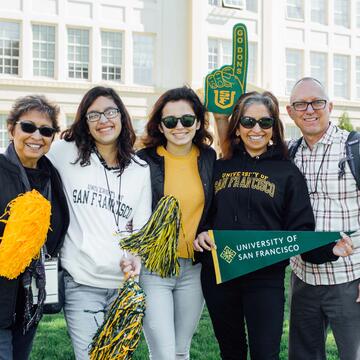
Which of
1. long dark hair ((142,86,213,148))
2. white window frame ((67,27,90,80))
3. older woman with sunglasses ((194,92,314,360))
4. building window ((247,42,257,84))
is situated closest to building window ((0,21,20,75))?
white window frame ((67,27,90,80))

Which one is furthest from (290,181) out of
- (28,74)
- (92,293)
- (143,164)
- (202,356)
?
(28,74)

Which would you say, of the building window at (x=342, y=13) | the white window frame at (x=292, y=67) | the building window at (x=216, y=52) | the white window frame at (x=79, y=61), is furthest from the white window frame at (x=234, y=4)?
the white window frame at (x=79, y=61)

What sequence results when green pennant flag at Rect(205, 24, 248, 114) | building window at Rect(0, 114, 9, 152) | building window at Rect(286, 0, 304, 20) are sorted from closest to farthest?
green pennant flag at Rect(205, 24, 248, 114)
building window at Rect(0, 114, 9, 152)
building window at Rect(286, 0, 304, 20)

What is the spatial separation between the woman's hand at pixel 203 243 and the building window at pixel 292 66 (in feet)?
77.6

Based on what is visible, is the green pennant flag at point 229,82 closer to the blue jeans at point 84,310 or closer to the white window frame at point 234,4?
the blue jeans at point 84,310

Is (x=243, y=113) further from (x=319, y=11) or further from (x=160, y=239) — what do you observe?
(x=319, y=11)

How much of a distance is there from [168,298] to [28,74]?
1960 cm

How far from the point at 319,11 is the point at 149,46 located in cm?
970

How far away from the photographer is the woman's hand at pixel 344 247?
327 cm

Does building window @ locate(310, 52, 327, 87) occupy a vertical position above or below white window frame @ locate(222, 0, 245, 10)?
below

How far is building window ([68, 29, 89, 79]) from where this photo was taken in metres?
22.0

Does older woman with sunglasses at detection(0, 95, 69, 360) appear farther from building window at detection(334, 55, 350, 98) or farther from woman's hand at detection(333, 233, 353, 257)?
building window at detection(334, 55, 350, 98)

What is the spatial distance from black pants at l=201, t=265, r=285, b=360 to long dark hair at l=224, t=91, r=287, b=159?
848 millimetres

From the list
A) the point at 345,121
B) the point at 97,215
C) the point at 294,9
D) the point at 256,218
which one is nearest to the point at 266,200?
the point at 256,218
